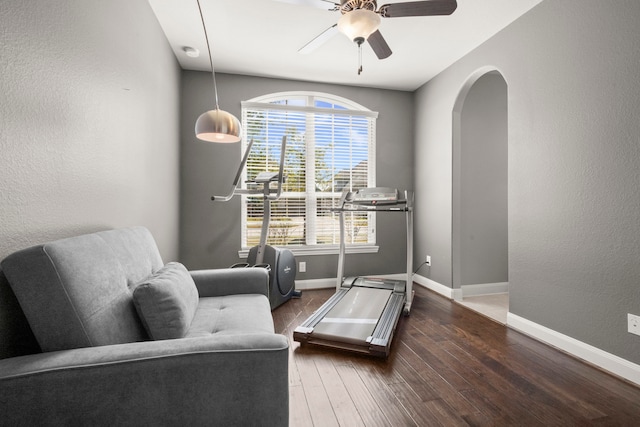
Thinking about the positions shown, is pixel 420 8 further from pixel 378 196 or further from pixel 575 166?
pixel 378 196

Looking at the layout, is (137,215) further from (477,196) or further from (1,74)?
(477,196)

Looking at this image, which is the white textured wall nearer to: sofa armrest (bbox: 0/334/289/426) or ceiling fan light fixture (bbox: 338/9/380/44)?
sofa armrest (bbox: 0/334/289/426)

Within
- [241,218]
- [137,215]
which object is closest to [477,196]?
[241,218]

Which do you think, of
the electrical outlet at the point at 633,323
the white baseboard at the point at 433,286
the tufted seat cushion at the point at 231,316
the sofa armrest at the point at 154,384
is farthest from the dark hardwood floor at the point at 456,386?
the white baseboard at the point at 433,286

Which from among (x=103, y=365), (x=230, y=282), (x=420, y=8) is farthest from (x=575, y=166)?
(x=103, y=365)

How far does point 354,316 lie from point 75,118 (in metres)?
2.38

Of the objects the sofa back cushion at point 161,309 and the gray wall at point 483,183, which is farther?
the gray wall at point 483,183

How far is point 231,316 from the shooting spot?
5.74 ft

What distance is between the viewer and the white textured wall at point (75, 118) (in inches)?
44.1

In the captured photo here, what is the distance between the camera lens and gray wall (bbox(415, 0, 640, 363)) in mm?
1931

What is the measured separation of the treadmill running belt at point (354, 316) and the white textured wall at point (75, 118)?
168 cm

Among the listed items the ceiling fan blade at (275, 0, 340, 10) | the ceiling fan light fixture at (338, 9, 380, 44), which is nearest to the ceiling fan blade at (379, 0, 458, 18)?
the ceiling fan light fixture at (338, 9, 380, 44)

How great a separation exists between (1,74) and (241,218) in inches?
113

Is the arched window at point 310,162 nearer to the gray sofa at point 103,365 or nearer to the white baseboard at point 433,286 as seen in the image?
the white baseboard at point 433,286
